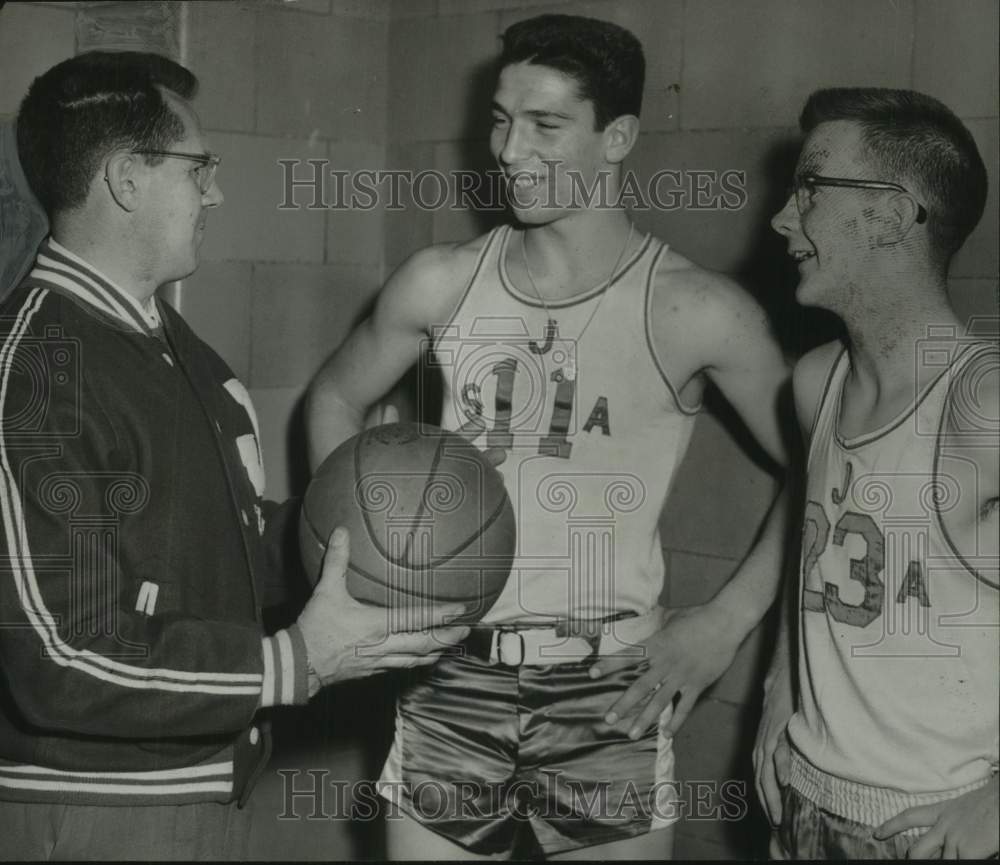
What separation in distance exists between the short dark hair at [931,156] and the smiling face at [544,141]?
625 millimetres

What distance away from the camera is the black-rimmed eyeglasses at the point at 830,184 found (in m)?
2.19

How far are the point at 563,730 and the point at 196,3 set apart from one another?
2177 mm

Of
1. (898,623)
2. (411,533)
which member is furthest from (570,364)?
(898,623)

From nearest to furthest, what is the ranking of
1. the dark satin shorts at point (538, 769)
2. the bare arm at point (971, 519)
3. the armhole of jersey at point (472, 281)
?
1. the bare arm at point (971, 519)
2. the dark satin shorts at point (538, 769)
3. the armhole of jersey at point (472, 281)

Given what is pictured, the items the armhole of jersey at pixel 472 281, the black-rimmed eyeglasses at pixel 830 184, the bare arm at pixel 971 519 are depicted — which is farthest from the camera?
the armhole of jersey at pixel 472 281

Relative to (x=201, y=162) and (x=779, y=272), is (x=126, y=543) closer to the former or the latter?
(x=201, y=162)

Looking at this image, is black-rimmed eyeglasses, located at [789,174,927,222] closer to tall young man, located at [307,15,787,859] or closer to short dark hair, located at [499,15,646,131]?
tall young man, located at [307,15,787,859]

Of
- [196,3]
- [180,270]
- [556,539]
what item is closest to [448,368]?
[556,539]

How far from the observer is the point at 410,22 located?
12.3 feet

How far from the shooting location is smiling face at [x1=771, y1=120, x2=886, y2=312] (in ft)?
7.25

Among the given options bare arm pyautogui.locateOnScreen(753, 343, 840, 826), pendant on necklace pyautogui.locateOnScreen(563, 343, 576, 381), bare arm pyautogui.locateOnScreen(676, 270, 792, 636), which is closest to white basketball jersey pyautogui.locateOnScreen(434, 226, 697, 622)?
pendant on necklace pyautogui.locateOnScreen(563, 343, 576, 381)

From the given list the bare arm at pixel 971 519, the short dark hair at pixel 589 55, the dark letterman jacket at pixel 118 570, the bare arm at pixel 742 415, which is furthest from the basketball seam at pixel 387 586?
the short dark hair at pixel 589 55

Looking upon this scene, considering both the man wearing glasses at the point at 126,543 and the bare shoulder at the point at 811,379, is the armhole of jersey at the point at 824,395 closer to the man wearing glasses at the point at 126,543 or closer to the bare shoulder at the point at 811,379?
the bare shoulder at the point at 811,379

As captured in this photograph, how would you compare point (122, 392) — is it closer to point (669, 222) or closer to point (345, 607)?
point (345, 607)
